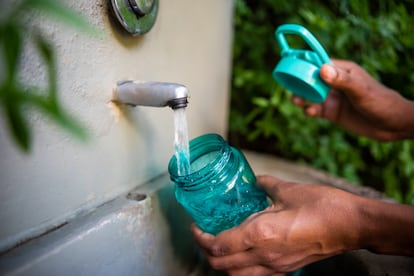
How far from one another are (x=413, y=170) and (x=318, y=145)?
1.16 feet

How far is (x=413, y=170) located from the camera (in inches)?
→ 50.4

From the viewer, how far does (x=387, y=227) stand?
0.51 m

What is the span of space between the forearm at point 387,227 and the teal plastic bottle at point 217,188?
17cm

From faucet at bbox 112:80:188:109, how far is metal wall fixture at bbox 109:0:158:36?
0.09 metres

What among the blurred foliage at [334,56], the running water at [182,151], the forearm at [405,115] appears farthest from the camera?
the blurred foliage at [334,56]

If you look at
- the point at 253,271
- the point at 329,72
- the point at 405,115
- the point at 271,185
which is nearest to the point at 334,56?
the point at 405,115

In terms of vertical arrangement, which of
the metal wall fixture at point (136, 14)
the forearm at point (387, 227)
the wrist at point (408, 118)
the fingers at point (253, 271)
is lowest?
the fingers at point (253, 271)

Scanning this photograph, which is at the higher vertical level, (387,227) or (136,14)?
(136,14)

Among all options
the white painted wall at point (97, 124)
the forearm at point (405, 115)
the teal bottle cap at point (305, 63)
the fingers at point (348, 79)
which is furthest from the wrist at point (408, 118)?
the white painted wall at point (97, 124)

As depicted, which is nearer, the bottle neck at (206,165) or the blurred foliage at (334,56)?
the bottle neck at (206,165)

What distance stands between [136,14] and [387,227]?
0.50 metres

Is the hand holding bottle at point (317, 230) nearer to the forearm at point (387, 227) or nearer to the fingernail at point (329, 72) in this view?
the forearm at point (387, 227)

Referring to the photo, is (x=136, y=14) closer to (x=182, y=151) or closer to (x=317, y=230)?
(x=182, y=151)

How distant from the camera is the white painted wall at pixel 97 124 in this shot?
0.45m
